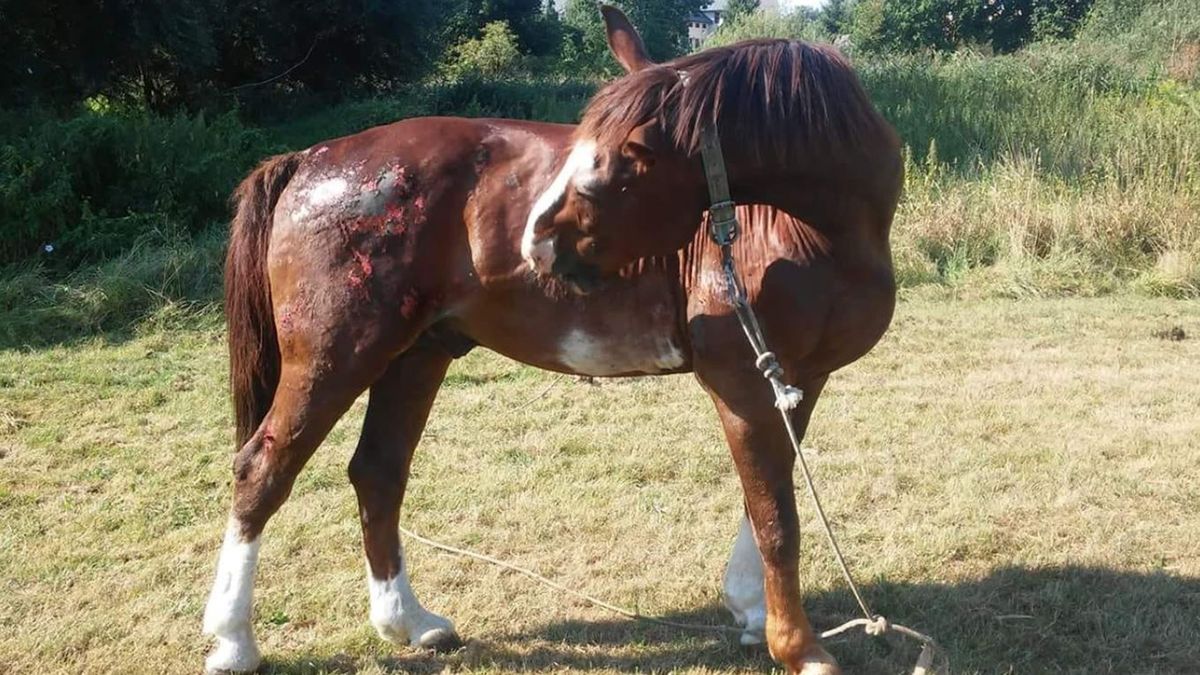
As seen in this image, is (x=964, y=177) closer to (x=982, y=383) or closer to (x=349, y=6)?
(x=982, y=383)

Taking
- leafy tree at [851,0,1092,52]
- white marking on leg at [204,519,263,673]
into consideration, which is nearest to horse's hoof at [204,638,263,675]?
white marking on leg at [204,519,263,673]

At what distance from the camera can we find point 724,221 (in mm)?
2115

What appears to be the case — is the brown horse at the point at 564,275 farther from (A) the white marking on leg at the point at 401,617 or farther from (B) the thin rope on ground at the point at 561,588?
(B) the thin rope on ground at the point at 561,588

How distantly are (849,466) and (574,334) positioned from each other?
96.0 inches

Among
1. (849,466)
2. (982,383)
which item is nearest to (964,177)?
(982,383)

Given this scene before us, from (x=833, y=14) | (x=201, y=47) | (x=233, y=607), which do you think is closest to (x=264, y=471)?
(x=233, y=607)

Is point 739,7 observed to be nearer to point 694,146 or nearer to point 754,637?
point 754,637

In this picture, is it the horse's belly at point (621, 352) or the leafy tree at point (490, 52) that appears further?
the leafy tree at point (490, 52)

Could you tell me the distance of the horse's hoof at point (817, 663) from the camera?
2.50 m

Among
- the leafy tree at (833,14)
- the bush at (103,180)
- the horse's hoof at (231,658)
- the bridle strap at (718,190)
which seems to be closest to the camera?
the bridle strap at (718,190)

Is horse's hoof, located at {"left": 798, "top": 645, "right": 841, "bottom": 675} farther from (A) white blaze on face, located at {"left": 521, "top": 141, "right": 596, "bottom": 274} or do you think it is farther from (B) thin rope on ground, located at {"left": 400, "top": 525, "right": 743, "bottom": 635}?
(A) white blaze on face, located at {"left": 521, "top": 141, "right": 596, "bottom": 274}

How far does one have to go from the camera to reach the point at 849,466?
4492 millimetres

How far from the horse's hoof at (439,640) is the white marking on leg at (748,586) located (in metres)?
0.93

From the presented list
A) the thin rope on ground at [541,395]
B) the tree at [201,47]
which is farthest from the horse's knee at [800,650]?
the tree at [201,47]
